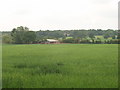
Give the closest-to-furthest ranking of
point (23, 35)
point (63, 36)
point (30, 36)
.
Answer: point (23, 35)
point (30, 36)
point (63, 36)

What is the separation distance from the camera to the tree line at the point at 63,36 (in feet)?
88.1

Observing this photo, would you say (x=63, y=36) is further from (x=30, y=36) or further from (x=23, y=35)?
(x=23, y=35)

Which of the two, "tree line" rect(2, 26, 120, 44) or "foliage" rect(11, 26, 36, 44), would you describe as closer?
"foliage" rect(11, 26, 36, 44)

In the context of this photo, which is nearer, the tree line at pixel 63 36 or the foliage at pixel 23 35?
the foliage at pixel 23 35

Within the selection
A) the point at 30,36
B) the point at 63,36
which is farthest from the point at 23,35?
the point at 63,36

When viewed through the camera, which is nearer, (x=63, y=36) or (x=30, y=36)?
(x=30, y=36)

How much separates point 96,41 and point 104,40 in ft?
5.74

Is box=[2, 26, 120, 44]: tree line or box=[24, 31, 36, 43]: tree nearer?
box=[24, 31, 36, 43]: tree

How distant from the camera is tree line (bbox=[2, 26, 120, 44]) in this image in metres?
26.8

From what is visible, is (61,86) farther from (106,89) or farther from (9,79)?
(9,79)

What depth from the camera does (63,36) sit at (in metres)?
35.5

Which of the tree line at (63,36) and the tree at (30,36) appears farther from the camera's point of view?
the tree line at (63,36)

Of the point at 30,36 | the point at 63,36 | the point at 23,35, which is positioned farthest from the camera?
the point at 63,36

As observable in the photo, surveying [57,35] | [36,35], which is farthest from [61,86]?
[57,35]
